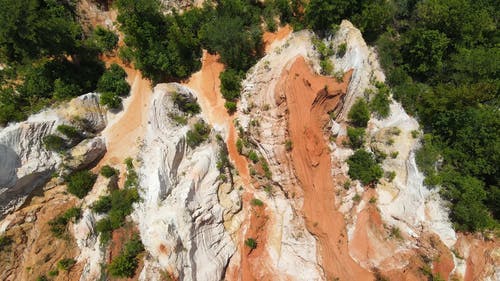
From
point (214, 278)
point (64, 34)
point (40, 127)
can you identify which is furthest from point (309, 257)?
point (64, 34)

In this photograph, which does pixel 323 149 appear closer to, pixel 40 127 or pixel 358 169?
pixel 358 169

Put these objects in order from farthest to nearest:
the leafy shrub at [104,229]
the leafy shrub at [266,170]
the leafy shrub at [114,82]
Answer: the leafy shrub at [114,82]
the leafy shrub at [266,170]
the leafy shrub at [104,229]

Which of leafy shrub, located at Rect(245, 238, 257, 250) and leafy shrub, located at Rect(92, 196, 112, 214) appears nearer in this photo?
leafy shrub, located at Rect(92, 196, 112, 214)

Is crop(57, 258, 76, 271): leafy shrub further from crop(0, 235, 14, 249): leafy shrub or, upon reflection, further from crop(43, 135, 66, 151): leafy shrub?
crop(43, 135, 66, 151): leafy shrub

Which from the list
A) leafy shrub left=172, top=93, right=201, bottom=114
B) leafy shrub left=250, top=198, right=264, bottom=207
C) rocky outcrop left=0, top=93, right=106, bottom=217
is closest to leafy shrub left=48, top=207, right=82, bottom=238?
rocky outcrop left=0, top=93, right=106, bottom=217

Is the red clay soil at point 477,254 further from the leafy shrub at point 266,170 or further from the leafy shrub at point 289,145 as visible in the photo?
the leafy shrub at point 266,170

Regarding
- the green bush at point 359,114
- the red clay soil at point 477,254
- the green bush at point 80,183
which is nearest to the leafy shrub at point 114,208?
the green bush at point 80,183
